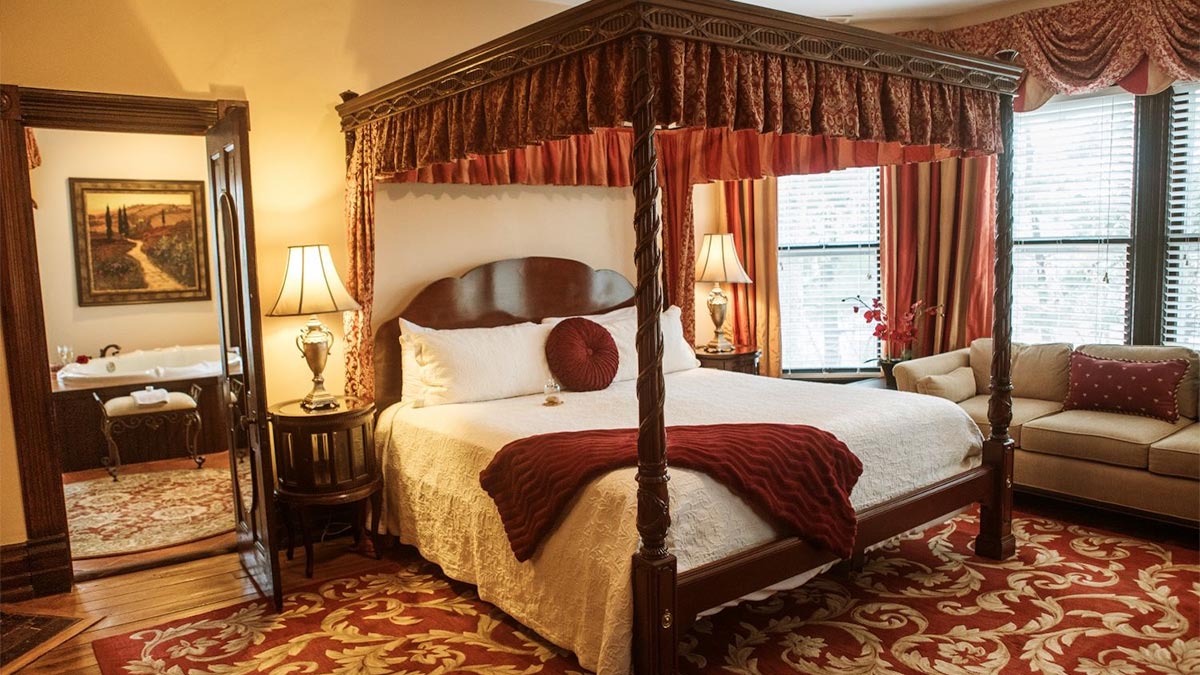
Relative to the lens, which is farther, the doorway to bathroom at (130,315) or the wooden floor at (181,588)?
the doorway to bathroom at (130,315)

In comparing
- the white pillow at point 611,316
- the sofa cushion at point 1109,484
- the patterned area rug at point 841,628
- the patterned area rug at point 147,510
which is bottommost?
the patterned area rug at point 841,628

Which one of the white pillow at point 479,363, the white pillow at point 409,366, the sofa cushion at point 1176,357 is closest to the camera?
the white pillow at point 479,363

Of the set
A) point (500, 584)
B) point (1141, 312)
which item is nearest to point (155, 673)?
point (500, 584)

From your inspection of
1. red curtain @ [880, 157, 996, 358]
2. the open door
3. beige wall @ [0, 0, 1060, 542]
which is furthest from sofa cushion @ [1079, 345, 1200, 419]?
the open door

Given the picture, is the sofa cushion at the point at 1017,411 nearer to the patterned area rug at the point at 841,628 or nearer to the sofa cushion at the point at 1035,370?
the sofa cushion at the point at 1035,370

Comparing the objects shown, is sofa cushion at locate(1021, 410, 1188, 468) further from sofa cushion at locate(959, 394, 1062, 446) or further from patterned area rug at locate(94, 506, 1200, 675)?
patterned area rug at locate(94, 506, 1200, 675)

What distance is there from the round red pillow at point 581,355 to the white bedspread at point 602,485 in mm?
87

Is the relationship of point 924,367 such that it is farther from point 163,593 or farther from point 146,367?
point 146,367

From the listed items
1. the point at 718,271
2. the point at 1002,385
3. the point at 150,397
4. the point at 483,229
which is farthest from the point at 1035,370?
the point at 150,397

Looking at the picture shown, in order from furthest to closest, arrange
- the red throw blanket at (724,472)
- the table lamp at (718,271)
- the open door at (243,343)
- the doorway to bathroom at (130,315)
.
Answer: the doorway to bathroom at (130,315), the table lamp at (718,271), the open door at (243,343), the red throw blanket at (724,472)

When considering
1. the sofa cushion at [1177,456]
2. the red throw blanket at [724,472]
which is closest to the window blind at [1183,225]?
the sofa cushion at [1177,456]

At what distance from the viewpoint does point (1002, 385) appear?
388 centimetres

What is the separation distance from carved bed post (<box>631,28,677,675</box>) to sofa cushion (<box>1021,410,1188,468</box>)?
8.87ft

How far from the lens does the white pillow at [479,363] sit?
13.8 feet
